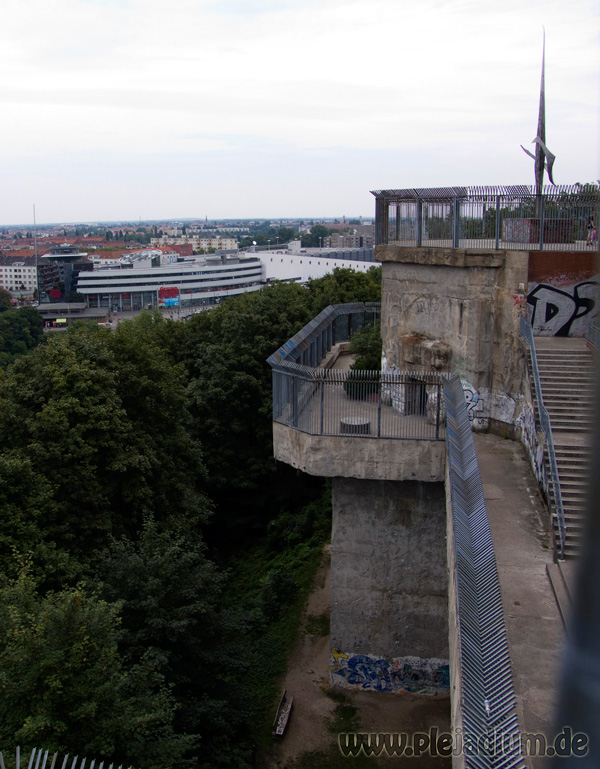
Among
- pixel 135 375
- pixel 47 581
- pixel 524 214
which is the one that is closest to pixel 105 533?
pixel 47 581

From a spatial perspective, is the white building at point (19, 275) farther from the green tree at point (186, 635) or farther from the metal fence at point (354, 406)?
the metal fence at point (354, 406)

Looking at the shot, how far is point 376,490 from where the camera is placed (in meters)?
16.1

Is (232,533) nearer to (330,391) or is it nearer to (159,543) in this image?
(159,543)

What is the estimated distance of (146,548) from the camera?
50.8ft

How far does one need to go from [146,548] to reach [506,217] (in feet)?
35.6

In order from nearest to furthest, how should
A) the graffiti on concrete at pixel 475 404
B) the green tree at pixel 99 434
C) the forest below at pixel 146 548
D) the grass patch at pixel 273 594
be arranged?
the forest below at pixel 146 548 < the graffiti on concrete at pixel 475 404 < the grass patch at pixel 273 594 < the green tree at pixel 99 434

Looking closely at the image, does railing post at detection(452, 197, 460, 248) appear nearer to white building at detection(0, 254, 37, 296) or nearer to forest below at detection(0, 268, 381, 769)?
forest below at detection(0, 268, 381, 769)

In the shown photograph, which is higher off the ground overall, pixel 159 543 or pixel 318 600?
pixel 159 543

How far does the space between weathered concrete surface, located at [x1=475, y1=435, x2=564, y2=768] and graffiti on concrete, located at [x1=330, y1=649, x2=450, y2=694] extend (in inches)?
226

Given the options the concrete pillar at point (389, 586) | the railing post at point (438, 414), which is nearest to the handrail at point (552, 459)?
the railing post at point (438, 414)

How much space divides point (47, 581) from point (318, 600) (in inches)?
321

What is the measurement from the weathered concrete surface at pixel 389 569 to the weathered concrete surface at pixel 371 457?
1035mm

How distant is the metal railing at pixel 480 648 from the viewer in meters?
5.50

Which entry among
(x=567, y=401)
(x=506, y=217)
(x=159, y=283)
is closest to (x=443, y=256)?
(x=506, y=217)
